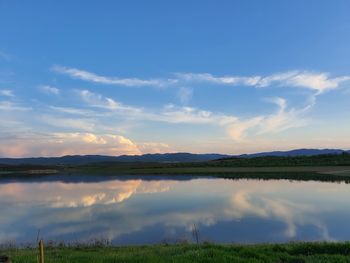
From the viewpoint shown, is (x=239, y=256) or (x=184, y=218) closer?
(x=239, y=256)

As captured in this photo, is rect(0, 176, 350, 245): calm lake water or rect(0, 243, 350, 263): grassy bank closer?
rect(0, 243, 350, 263): grassy bank

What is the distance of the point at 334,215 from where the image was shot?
20250 mm

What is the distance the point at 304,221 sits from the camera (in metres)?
18.9

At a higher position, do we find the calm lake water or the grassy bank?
the grassy bank

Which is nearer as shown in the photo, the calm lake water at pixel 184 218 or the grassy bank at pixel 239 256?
the grassy bank at pixel 239 256

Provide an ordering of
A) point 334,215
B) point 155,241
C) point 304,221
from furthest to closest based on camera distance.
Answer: point 334,215 → point 304,221 → point 155,241

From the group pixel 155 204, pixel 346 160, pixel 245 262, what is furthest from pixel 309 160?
pixel 245 262

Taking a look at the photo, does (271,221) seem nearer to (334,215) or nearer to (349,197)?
(334,215)

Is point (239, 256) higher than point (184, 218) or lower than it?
higher

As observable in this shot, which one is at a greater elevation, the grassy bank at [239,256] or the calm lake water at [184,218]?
the grassy bank at [239,256]

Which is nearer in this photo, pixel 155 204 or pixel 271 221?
pixel 271 221

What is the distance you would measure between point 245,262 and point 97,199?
23.7 meters

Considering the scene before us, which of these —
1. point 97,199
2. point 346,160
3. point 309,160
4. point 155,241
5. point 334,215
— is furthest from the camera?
point 309,160

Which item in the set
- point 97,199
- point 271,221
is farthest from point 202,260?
point 97,199
